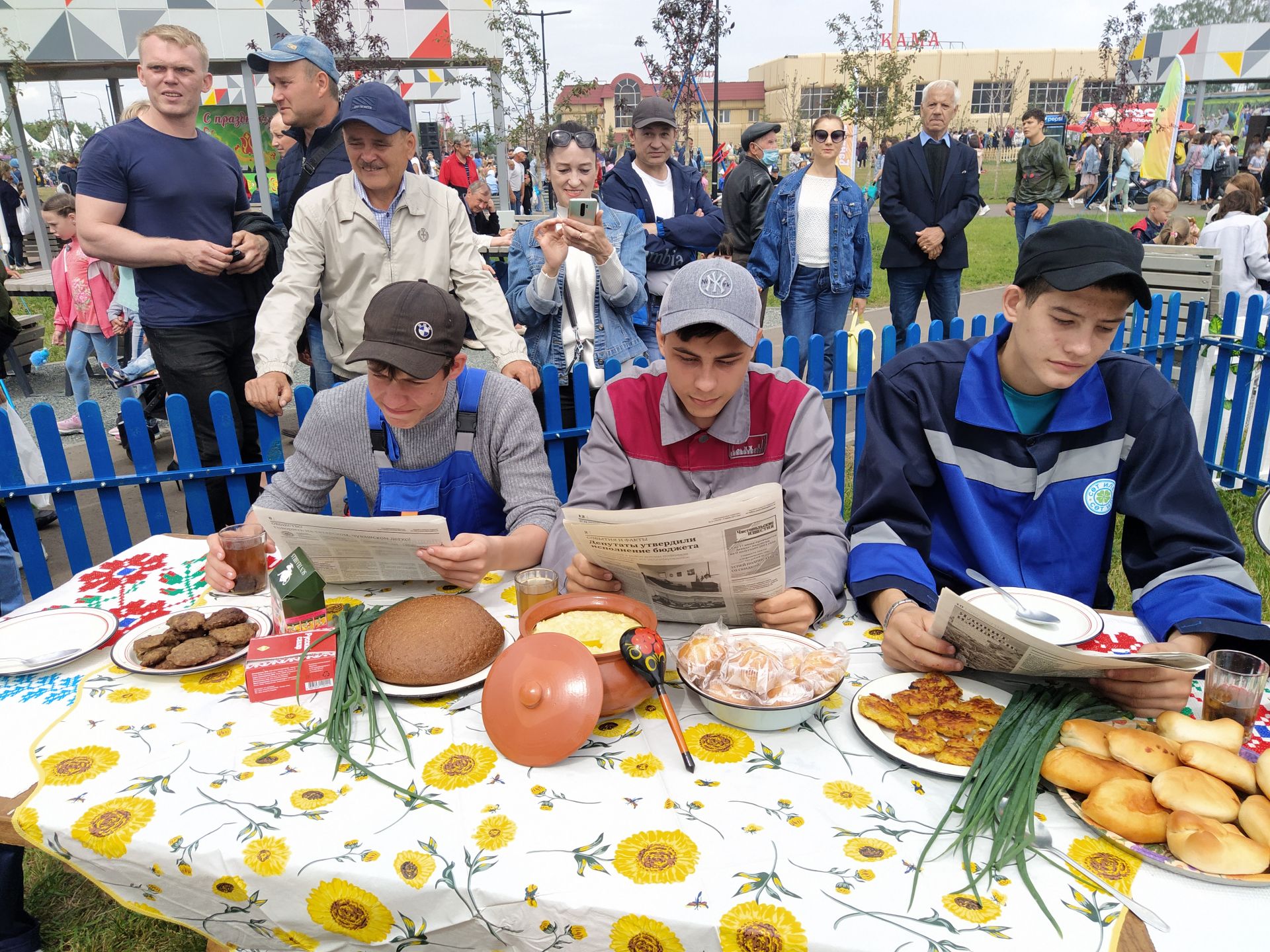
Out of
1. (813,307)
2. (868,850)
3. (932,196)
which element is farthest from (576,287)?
(932,196)

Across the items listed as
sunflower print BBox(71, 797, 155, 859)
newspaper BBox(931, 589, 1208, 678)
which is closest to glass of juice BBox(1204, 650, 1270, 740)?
newspaper BBox(931, 589, 1208, 678)

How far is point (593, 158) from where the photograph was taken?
3.93 m

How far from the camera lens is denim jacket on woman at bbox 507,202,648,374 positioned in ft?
12.8

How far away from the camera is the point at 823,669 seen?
4.89 ft

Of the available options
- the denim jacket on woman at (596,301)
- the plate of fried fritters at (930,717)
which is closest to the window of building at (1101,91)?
the denim jacket on woman at (596,301)

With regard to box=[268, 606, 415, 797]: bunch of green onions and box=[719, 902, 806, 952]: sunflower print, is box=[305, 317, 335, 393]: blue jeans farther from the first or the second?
box=[719, 902, 806, 952]: sunflower print

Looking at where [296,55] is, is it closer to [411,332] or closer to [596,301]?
[596,301]

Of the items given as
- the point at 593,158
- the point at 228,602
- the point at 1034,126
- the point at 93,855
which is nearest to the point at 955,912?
the point at 93,855

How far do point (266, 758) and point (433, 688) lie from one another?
0.30 meters

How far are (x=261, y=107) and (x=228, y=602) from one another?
18107mm

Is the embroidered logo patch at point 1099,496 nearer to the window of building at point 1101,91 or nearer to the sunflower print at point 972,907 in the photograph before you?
the sunflower print at point 972,907

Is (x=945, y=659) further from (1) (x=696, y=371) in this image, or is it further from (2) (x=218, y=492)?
(2) (x=218, y=492)

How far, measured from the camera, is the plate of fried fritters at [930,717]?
1.35 metres

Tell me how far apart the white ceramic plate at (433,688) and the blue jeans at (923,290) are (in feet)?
20.0
